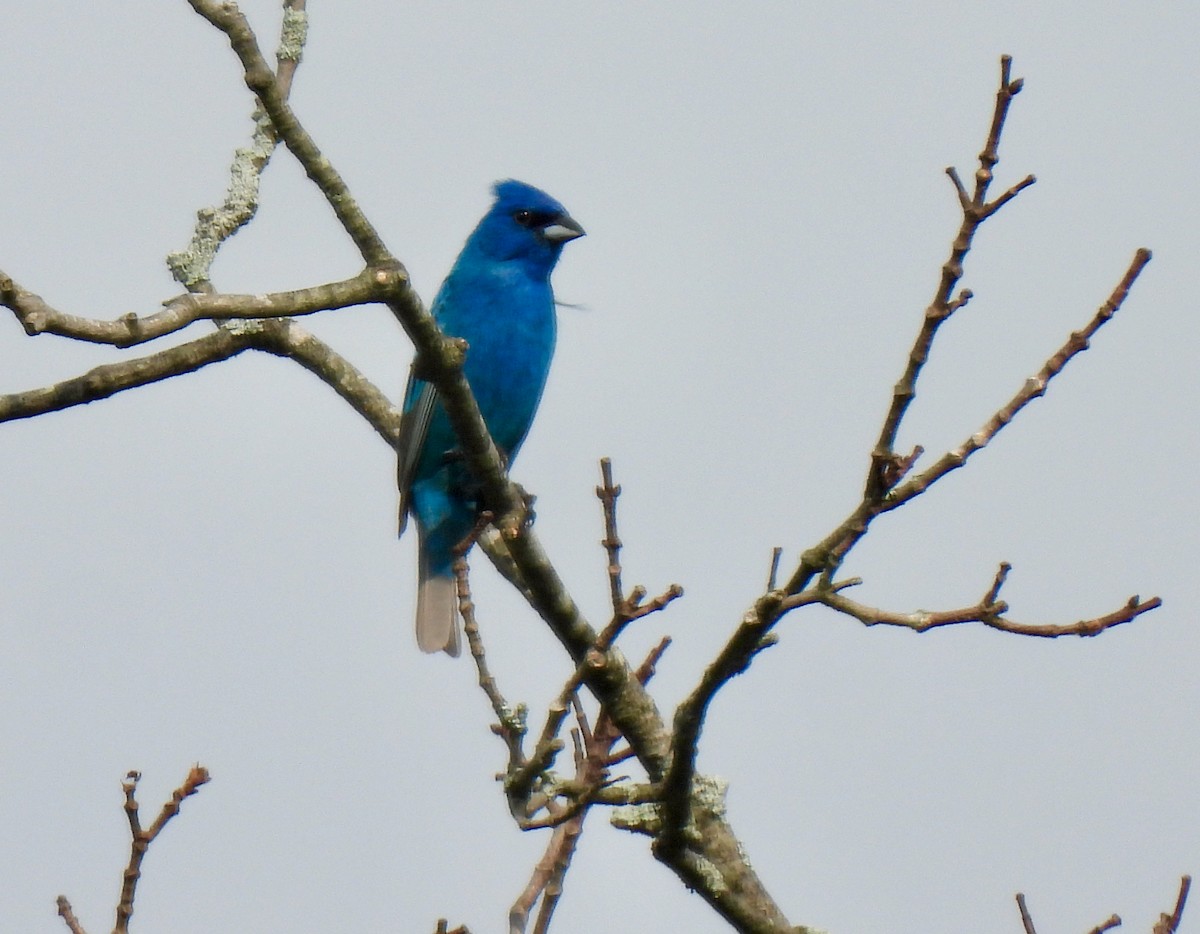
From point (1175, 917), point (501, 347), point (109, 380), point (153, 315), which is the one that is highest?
point (501, 347)

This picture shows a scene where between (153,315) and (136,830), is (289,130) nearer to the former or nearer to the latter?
(153,315)

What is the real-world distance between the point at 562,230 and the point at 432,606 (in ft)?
6.56

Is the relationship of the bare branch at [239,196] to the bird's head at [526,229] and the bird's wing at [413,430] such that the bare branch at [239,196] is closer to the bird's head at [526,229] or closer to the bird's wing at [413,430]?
the bird's wing at [413,430]

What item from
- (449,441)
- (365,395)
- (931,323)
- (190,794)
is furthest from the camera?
(449,441)

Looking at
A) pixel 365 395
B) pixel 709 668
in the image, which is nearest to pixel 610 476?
pixel 709 668

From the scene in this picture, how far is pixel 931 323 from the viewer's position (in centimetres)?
317

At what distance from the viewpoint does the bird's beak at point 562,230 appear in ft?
27.4

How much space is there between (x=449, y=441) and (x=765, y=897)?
139 inches

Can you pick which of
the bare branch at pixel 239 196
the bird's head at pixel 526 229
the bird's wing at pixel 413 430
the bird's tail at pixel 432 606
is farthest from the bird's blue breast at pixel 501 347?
the bare branch at pixel 239 196

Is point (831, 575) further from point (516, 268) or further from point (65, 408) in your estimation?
point (516, 268)

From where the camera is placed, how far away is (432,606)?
803cm

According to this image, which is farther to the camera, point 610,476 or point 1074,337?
point 610,476

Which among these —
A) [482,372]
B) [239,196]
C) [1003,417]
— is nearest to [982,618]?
[1003,417]

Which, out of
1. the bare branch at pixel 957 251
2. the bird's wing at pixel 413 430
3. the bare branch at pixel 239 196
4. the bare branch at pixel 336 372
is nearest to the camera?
the bare branch at pixel 957 251
